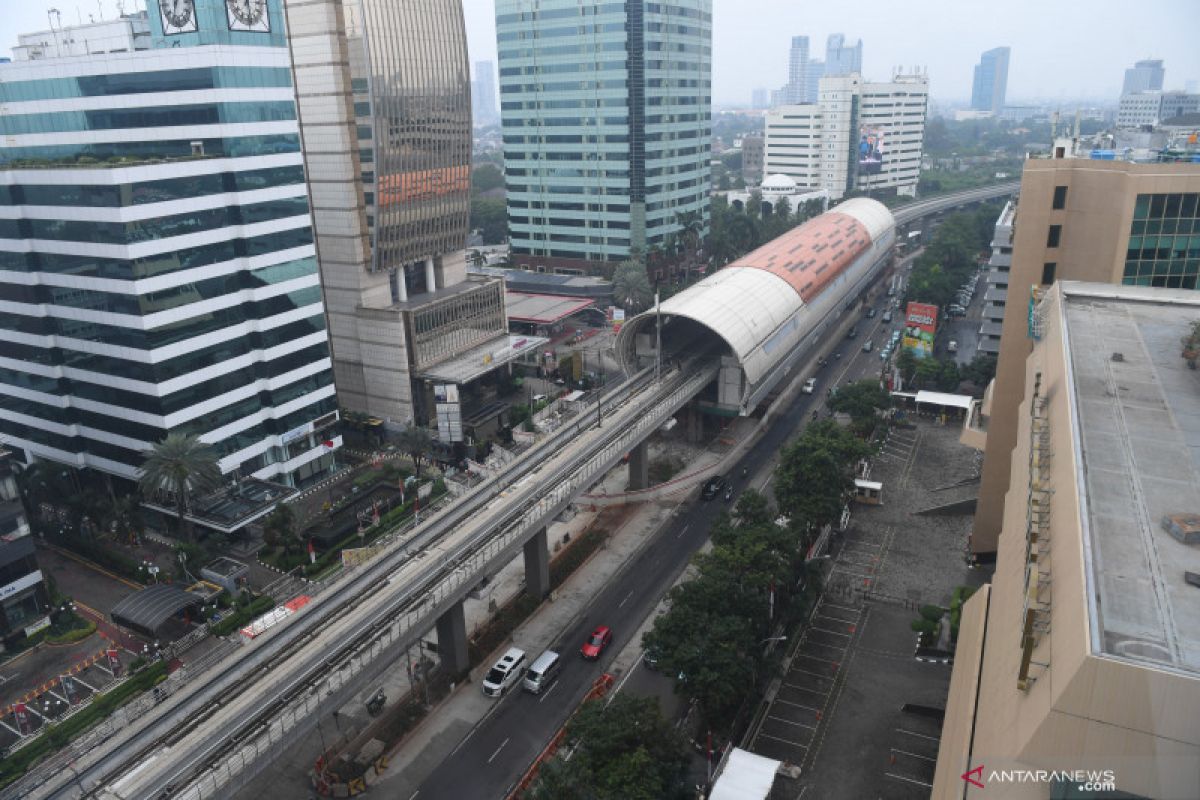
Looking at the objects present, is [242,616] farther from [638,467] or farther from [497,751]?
[638,467]

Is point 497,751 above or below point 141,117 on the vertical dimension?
below

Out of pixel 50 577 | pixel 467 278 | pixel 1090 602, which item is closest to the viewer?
pixel 1090 602

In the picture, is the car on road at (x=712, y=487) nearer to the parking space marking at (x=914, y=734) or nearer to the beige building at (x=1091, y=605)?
the parking space marking at (x=914, y=734)

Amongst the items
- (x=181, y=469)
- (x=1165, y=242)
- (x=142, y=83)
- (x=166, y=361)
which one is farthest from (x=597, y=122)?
(x=181, y=469)

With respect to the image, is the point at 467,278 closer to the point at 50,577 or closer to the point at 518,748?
the point at 50,577

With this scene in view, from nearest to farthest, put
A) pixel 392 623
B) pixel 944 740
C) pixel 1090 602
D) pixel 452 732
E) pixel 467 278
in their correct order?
1. pixel 1090 602
2. pixel 944 740
3. pixel 392 623
4. pixel 452 732
5. pixel 467 278

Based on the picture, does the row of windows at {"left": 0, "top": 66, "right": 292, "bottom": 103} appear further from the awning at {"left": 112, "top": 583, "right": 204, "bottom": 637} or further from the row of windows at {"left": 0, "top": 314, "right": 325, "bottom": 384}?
the awning at {"left": 112, "top": 583, "right": 204, "bottom": 637}

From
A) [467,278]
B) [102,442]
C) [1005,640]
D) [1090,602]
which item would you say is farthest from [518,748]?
[467,278]
